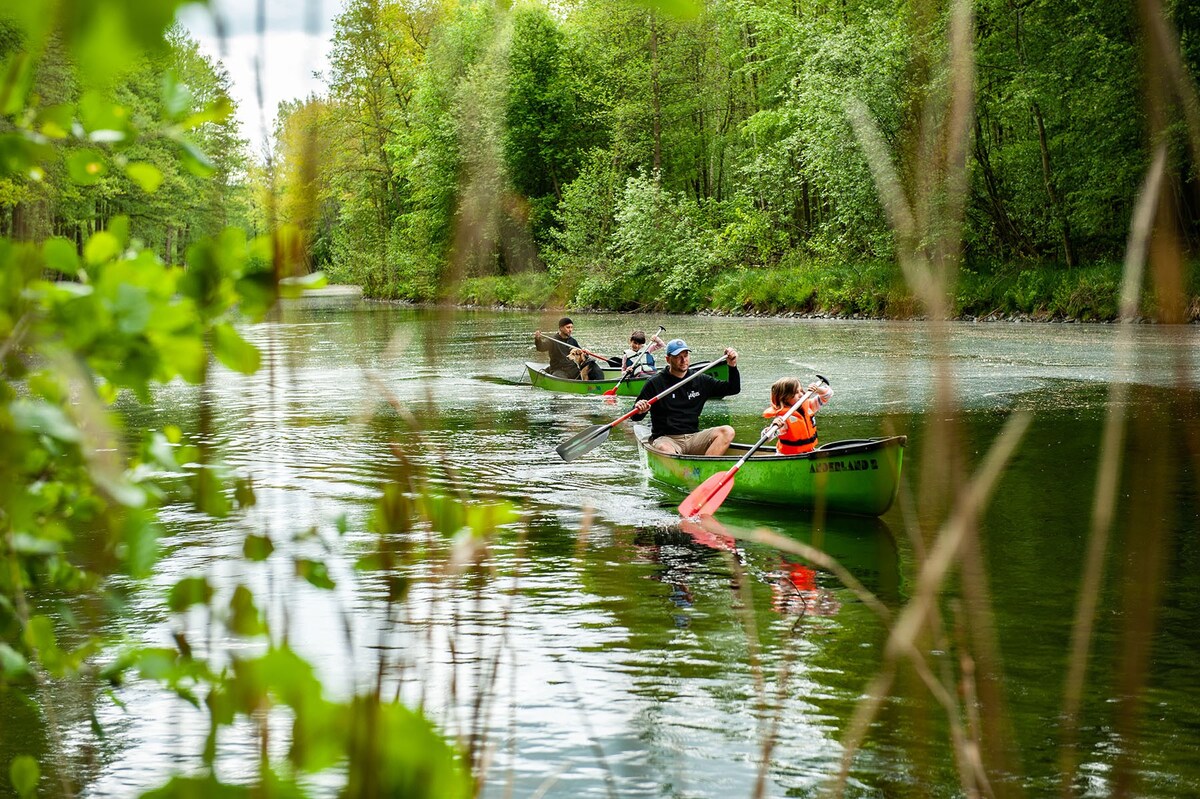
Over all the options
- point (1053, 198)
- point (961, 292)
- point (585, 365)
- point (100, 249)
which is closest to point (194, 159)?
point (100, 249)

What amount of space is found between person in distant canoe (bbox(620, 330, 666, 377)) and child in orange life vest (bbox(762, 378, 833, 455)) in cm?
774

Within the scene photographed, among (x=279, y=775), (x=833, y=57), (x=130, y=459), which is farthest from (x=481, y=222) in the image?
(x=833, y=57)

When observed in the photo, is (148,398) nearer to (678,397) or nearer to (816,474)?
(816,474)

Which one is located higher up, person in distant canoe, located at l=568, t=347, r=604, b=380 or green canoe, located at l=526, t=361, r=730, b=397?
person in distant canoe, located at l=568, t=347, r=604, b=380

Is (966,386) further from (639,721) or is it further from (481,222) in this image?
(481,222)

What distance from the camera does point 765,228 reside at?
44312 mm

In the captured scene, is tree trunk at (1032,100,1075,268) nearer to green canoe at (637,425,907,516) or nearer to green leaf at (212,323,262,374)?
green canoe at (637,425,907,516)

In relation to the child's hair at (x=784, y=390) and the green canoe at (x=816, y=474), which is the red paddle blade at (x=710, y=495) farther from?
the child's hair at (x=784, y=390)

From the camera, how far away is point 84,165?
193 cm

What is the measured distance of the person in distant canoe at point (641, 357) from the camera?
18.8 meters

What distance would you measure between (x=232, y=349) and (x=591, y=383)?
19.0m

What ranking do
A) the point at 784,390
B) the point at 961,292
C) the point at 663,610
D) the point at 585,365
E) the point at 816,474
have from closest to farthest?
the point at 663,610 < the point at 816,474 < the point at 784,390 < the point at 585,365 < the point at 961,292

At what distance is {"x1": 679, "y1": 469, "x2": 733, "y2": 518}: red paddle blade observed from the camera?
1036 cm

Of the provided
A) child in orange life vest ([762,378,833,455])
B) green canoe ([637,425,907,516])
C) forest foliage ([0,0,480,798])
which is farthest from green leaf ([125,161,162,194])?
child in orange life vest ([762,378,833,455])
